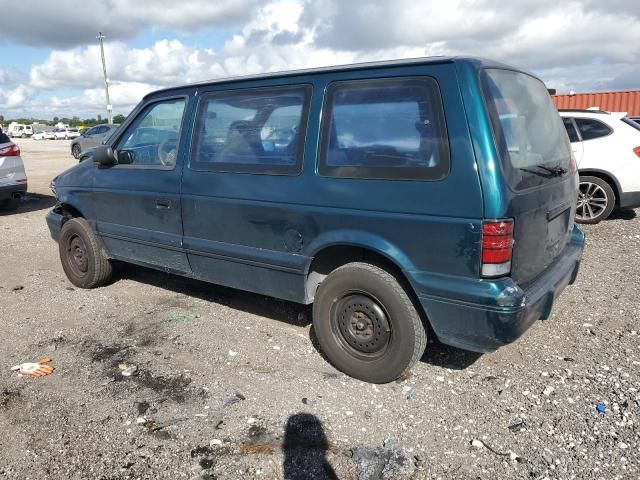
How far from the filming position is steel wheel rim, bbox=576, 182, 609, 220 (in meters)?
7.67

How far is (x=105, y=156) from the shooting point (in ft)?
15.1

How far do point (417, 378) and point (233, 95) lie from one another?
240 centimetres

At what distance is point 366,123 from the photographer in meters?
3.19

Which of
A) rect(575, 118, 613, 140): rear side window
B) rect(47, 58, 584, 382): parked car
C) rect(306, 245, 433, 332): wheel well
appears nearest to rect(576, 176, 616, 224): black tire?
rect(575, 118, 613, 140): rear side window

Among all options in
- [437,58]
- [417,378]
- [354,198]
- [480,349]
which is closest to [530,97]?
Result: [437,58]

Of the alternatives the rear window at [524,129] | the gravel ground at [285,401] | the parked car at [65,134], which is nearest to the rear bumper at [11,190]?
the gravel ground at [285,401]

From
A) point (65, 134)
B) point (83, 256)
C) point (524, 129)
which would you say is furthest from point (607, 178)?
point (65, 134)

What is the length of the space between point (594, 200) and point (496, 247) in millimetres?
5921

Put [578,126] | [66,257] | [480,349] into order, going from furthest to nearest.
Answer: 1. [578,126]
2. [66,257]
3. [480,349]

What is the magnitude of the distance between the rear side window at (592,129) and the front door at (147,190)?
6.06m

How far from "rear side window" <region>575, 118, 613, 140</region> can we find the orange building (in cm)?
1312

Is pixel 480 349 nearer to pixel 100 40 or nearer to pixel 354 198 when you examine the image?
pixel 354 198

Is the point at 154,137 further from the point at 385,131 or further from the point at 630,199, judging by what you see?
the point at 630,199

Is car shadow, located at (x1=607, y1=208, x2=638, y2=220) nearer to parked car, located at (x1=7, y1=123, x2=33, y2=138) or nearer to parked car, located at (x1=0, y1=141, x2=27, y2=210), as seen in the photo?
parked car, located at (x1=0, y1=141, x2=27, y2=210)
